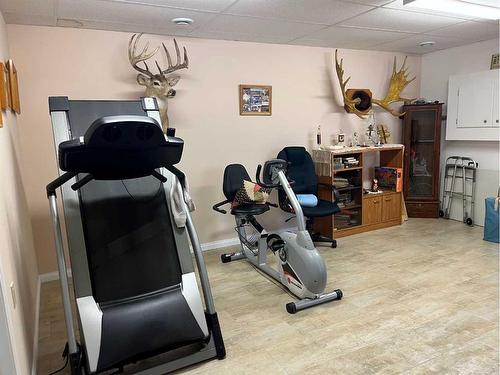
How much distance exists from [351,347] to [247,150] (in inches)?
102

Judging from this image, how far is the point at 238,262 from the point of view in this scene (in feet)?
12.9

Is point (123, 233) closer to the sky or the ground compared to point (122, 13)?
closer to the ground

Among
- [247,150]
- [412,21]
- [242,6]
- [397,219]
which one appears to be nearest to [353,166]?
[397,219]

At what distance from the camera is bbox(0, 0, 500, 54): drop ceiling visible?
289 cm

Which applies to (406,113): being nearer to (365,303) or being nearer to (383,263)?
(383,263)

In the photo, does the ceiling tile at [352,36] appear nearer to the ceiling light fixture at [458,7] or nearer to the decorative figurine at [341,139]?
the ceiling light fixture at [458,7]

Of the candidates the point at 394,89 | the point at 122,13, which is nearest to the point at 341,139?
the point at 394,89

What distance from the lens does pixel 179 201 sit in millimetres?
2432

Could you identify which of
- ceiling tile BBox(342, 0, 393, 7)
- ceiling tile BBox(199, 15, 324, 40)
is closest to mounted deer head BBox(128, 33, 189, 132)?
ceiling tile BBox(199, 15, 324, 40)

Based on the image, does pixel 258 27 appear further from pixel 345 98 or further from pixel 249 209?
pixel 249 209

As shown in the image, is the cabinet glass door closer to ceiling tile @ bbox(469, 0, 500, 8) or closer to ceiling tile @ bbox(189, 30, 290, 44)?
ceiling tile @ bbox(469, 0, 500, 8)

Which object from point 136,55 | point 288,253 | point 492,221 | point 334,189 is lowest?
point 492,221

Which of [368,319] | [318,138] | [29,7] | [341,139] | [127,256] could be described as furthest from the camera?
[341,139]

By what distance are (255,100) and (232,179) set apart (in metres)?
1.07
